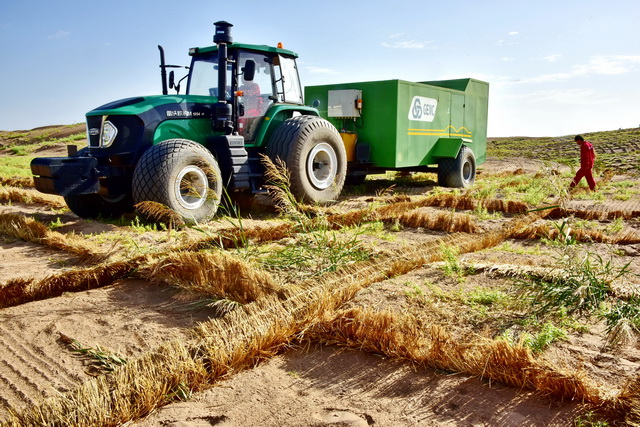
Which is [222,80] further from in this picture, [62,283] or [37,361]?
[37,361]

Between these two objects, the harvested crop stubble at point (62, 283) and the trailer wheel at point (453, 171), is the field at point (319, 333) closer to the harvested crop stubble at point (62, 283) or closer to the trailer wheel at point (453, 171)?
the harvested crop stubble at point (62, 283)

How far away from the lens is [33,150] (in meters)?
22.1

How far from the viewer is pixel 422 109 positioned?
32.4 ft

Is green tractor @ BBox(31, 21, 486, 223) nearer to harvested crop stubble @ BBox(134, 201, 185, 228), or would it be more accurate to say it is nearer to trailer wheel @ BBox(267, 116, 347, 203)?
trailer wheel @ BBox(267, 116, 347, 203)

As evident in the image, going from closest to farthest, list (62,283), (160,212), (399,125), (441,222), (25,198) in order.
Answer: (62,283) → (160,212) → (441,222) → (25,198) → (399,125)

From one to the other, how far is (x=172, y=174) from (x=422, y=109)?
5.57 meters

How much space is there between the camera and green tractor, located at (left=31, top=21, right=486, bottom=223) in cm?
589

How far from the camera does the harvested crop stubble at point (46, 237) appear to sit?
→ 4.52 metres

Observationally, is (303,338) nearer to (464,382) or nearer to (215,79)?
(464,382)

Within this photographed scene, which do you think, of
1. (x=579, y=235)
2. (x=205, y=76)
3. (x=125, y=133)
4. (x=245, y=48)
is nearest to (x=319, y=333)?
(x=579, y=235)

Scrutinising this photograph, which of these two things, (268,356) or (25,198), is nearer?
(268,356)

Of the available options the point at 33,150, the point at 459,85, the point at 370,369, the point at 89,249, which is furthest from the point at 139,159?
the point at 33,150

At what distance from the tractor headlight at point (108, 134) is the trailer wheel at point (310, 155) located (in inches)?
79.1

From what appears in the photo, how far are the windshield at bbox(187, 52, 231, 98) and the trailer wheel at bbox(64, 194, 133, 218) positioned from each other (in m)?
1.80
